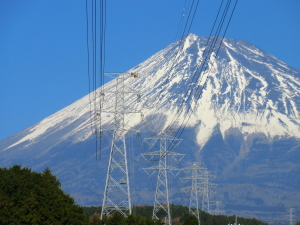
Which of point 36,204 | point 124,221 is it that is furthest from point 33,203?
point 124,221

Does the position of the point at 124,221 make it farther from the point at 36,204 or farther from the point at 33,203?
the point at 33,203

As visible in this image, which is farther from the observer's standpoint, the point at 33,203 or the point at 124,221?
the point at 124,221

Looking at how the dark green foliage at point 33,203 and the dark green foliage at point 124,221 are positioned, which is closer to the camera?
the dark green foliage at point 33,203

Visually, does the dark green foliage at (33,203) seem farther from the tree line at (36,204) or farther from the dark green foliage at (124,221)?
the dark green foliage at (124,221)

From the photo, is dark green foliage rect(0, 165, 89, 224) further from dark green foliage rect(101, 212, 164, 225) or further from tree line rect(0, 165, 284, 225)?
dark green foliage rect(101, 212, 164, 225)

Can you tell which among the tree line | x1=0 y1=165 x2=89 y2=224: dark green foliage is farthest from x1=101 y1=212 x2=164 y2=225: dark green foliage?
x1=0 y1=165 x2=89 y2=224: dark green foliage

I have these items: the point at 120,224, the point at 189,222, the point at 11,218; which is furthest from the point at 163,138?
the point at 11,218

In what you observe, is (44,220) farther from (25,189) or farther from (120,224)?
(120,224)

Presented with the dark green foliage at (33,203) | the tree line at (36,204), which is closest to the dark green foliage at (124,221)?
the tree line at (36,204)

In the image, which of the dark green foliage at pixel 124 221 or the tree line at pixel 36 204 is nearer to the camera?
the tree line at pixel 36 204
